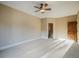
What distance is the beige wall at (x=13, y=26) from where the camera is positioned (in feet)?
16.3

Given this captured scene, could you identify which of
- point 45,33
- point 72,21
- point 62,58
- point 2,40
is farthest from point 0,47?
point 72,21

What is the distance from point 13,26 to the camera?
5742mm

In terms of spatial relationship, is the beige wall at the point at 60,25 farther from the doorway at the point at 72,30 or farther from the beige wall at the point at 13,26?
the beige wall at the point at 13,26

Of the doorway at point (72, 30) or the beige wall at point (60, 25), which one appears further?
the beige wall at point (60, 25)

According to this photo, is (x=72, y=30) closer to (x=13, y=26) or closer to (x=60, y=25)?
(x=60, y=25)

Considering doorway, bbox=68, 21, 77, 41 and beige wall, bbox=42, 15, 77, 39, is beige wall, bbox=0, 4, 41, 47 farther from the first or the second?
doorway, bbox=68, 21, 77, 41

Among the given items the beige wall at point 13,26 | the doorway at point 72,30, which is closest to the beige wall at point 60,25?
the doorway at point 72,30

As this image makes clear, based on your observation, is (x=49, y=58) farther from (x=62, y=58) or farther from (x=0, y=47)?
(x=0, y=47)

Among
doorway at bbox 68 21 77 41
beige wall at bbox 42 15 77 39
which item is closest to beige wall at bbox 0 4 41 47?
beige wall at bbox 42 15 77 39

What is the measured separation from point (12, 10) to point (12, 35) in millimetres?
1511

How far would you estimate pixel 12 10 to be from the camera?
5.68 metres

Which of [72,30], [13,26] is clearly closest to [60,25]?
[72,30]

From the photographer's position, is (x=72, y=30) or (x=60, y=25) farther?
(x=60, y=25)

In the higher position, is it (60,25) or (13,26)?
(13,26)
